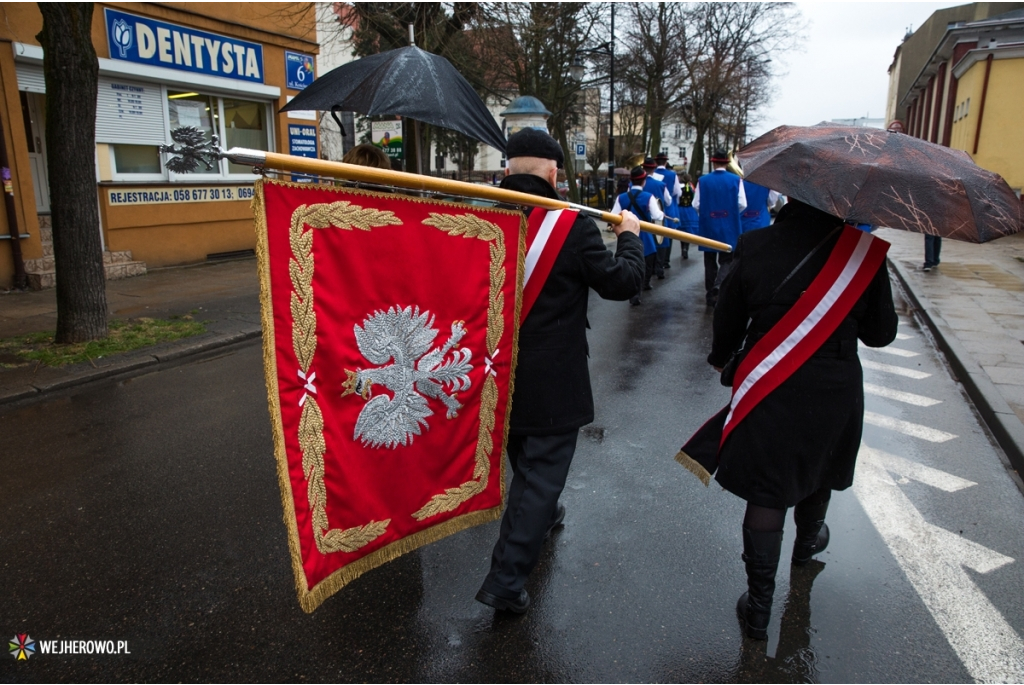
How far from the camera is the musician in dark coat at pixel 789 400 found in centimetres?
259

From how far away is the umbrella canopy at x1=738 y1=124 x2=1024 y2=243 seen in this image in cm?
213

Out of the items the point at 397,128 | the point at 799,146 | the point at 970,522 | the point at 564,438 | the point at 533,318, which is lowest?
the point at 970,522

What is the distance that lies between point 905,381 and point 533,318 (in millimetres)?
5031

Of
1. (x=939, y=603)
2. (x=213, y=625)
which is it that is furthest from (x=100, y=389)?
(x=939, y=603)

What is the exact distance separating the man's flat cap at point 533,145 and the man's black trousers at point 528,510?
3.67 ft

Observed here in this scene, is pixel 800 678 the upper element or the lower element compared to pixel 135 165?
lower

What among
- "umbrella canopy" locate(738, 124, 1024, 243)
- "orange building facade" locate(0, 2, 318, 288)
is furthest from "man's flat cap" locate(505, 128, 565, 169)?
"orange building facade" locate(0, 2, 318, 288)

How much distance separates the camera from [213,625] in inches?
107

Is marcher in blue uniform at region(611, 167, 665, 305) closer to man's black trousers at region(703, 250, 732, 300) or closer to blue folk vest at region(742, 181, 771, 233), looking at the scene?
man's black trousers at region(703, 250, 732, 300)

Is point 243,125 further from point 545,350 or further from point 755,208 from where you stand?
point 545,350

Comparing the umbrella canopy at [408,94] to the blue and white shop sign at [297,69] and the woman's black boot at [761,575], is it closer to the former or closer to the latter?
the woman's black boot at [761,575]

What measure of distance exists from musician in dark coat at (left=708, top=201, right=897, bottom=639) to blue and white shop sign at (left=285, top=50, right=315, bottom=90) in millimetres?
13484

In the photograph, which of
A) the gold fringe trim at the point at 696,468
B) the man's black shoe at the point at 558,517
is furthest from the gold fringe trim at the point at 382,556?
the gold fringe trim at the point at 696,468

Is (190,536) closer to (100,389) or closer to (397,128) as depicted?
(100,389)
